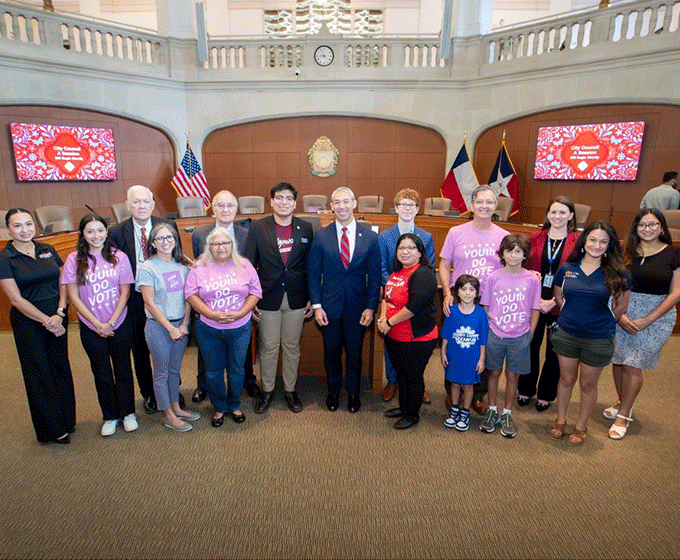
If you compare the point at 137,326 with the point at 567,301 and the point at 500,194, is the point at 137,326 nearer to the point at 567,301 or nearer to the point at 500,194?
the point at 567,301

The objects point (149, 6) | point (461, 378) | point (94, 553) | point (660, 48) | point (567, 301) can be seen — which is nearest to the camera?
point (94, 553)

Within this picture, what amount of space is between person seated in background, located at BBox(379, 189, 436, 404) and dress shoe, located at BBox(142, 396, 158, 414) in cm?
166

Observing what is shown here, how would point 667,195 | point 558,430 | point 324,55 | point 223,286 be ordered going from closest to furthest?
1. point 223,286
2. point 558,430
3. point 667,195
4. point 324,55

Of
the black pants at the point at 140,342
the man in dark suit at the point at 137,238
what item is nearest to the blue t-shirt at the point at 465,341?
the man in dark suit at the point at 137,238

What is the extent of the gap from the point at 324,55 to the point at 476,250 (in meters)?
7.41

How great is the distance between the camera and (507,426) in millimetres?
2773

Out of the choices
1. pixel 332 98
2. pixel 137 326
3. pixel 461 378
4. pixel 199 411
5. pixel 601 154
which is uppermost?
pixel 332 98

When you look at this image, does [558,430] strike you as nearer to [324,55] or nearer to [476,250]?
[476,250]

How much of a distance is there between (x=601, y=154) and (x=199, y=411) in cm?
729

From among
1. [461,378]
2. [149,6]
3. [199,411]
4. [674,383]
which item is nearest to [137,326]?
[199,411]

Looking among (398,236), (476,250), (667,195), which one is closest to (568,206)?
(476,250)

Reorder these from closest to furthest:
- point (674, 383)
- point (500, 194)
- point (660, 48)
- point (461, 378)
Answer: point (461, 378) < point (674, 383) < point (660, 48) < point (500, 194)

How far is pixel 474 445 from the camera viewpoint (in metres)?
2.68

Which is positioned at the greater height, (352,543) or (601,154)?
(601,154)
